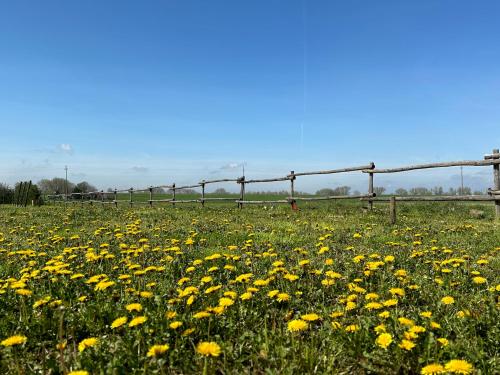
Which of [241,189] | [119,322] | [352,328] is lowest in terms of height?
[352,328]

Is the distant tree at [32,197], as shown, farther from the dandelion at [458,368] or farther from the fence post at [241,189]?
the dandelion at [458,368]

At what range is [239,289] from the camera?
4.05 metres

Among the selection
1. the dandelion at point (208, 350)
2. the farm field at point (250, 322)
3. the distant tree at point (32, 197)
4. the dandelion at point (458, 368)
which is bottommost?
the farm field at point (250, 322)

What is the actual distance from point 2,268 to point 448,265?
613 centimetres

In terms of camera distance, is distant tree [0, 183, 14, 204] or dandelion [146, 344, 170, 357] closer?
dandelion [146, 344, 170, 357]

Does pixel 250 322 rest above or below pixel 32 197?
below

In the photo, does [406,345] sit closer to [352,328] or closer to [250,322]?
[352,328]

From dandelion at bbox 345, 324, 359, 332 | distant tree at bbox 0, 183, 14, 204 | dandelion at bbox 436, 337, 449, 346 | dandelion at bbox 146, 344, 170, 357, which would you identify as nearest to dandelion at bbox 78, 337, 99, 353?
dandelion at bbox 146, 344, 170, 357

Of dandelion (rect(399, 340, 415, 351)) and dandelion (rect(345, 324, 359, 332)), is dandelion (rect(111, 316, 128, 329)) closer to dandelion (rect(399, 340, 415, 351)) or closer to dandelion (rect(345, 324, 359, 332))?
dandelion (rect(345, 324, 359, 332))

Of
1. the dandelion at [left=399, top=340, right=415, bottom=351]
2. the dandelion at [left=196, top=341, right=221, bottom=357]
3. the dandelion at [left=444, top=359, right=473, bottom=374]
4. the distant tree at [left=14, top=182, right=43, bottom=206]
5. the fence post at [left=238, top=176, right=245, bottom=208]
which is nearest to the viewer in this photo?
the dandelion at [left=444, top=359, right=473, bottom=374]

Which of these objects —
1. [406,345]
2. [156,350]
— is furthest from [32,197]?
[406,345]

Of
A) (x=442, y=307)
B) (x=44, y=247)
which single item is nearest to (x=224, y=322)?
(x=442, y=307)

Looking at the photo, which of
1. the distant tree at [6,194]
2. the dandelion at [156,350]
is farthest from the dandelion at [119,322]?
the distant tree at [6,194]

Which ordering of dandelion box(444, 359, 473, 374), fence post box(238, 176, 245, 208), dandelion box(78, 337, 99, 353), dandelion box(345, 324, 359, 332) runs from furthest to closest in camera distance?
fence post box(238, 176, 245, 208)
dandelion box(345, 324, 359, 332)
dandelion box(78, 337, 99, 353)
dandelion box(444, 359, 473, 374)
